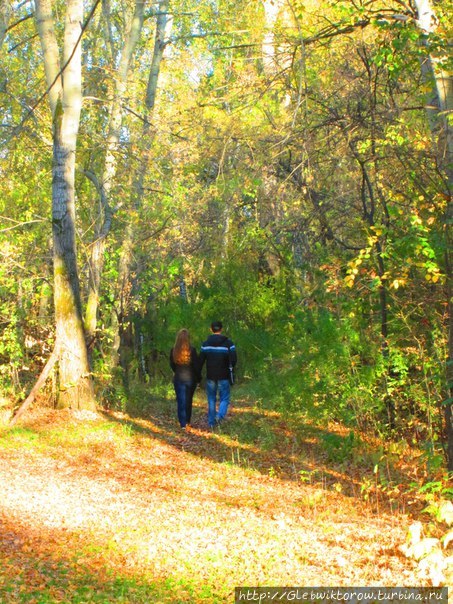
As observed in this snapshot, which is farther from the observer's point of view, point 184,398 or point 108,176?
point 108,176

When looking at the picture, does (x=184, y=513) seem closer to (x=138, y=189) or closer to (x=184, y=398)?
(x=184, y=398)

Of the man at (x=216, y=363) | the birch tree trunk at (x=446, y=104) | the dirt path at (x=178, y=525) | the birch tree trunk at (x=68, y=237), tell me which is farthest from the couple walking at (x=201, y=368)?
the birch tree trunk at (x=446, y=104)

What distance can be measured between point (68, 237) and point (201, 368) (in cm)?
345

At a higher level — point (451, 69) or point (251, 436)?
point (451, 69)

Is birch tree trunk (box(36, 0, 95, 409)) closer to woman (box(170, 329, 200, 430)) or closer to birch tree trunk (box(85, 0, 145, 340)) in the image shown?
birch tree trunk (box(85, 0, 145, 340))

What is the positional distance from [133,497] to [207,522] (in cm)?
141

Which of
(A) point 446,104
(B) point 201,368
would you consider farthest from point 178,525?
(B) point 201,368

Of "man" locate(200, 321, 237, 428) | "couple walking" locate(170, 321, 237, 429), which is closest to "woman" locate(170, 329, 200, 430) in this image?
"couple walking" locate(170, 321, 237, 429)

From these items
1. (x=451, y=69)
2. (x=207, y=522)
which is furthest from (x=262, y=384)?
(x=451, y=69)

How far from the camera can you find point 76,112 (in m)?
13.9

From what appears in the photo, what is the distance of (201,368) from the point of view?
1384cm

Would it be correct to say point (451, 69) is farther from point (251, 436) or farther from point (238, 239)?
point (238, 239)

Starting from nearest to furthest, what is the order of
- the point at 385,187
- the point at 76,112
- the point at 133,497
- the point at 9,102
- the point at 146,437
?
the point at 133,497 → the point at 385,187 → the point at 146,437 → the point at 76,112 → the point at 9,102

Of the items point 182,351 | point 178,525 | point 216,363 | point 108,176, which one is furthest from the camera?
point 108,176
